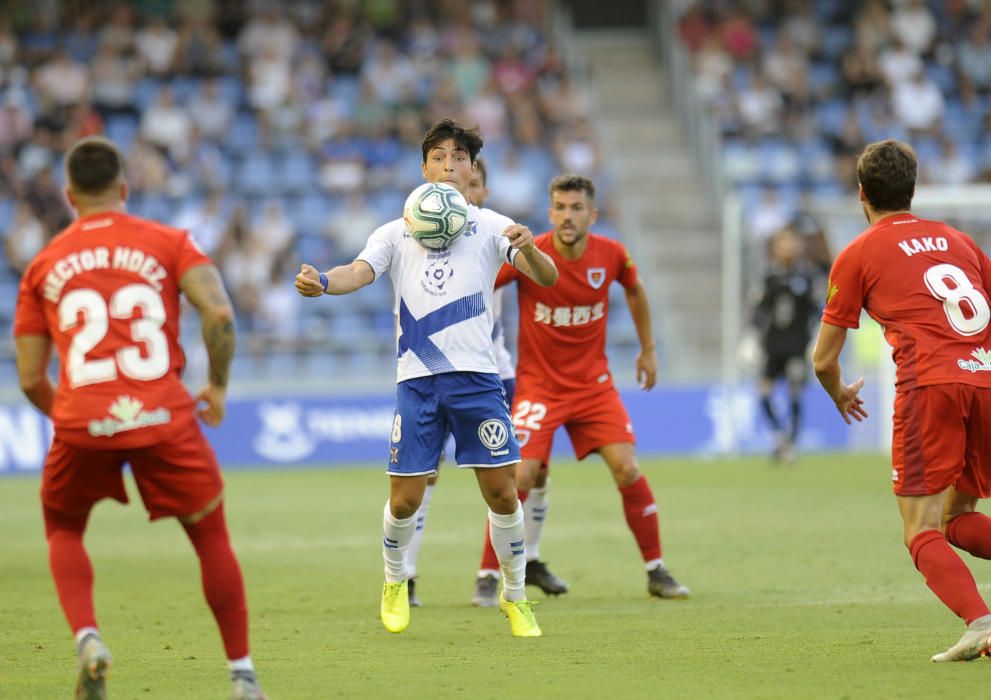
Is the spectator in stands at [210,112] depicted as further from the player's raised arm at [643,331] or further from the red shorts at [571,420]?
the red shorts at [571,420]

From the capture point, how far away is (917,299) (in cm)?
681

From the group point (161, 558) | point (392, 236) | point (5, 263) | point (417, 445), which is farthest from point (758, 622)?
point (5, 263)

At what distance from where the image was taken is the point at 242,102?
25062 millimetres

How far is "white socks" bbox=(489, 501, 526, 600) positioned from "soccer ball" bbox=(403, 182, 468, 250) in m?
1.39

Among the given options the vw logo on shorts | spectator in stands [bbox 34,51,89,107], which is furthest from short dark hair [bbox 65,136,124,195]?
spectator in stands [bbox 34,51,89,107]

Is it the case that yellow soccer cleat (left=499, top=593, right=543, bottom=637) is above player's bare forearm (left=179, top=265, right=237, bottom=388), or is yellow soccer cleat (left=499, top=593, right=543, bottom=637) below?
below

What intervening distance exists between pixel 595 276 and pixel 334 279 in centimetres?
259

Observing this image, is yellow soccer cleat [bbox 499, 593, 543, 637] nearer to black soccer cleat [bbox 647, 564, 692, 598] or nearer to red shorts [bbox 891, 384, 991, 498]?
black soccer cleat [bbox 647, 564, 692, 598]

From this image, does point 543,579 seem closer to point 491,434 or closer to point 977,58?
point 491,434

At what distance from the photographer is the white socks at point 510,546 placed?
306 inches

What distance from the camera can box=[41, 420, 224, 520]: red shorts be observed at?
5.79 m

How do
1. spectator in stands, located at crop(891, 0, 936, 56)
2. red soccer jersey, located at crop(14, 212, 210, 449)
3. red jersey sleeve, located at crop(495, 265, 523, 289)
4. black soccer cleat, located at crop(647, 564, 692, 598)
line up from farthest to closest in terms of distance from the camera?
spectator in stands, located at crop(891, 0, 936, 56), red jersey sleeve, located at crop(495, 265, 523, 289), black soccer cleat, located at crop(647, 564, 692, 598), red soccer jersey, located at crop(14, 212, 210, 449)

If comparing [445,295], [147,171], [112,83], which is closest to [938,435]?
[445,295]

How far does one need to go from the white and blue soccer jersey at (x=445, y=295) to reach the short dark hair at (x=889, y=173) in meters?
1.71
